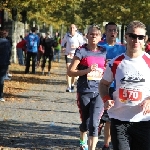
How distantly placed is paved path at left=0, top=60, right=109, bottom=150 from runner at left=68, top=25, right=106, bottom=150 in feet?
3.66

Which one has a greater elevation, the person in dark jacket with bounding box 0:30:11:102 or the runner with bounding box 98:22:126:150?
the runner with bounding box 98:22:126:150

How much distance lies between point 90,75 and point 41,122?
139 inches

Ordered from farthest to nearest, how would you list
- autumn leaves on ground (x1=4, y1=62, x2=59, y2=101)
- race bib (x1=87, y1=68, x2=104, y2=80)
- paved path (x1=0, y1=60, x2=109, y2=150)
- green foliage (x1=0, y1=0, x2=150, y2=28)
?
green foliage (x1=0, y1=0, x2=150, y2=28)
autumn leaves on ground (x1=4, y1=62, x2=59, y2=101)
paved path (x1=0, y1=60, x2=109, y2=150)
race bib (x1=87, y1=68, x2=104, y2=80)

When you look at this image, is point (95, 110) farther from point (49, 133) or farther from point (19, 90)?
point (19, 90)

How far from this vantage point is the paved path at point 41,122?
28.9 ft

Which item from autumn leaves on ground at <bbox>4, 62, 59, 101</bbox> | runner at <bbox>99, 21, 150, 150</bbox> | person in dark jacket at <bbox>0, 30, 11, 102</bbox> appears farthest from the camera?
autumn leaves on ground at <bbox>4, 62, 59, 101</bbox>

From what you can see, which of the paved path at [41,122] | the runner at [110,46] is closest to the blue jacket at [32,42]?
the paved path at [41,122]

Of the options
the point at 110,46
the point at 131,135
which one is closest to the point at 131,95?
the point at 131,135

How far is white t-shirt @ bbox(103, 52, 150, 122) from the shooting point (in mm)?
5328

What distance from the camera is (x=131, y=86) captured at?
5.34 m

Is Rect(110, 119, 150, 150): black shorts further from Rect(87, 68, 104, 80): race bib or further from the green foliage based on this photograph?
the green foliage

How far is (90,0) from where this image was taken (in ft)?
147

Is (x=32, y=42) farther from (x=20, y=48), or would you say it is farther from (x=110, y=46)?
(x=110, y=46)

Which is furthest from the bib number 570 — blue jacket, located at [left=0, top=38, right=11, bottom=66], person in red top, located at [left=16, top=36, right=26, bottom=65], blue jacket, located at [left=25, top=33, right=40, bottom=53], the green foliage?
person in red top, located at [left=16, top=36, right=26, bottom=65]
